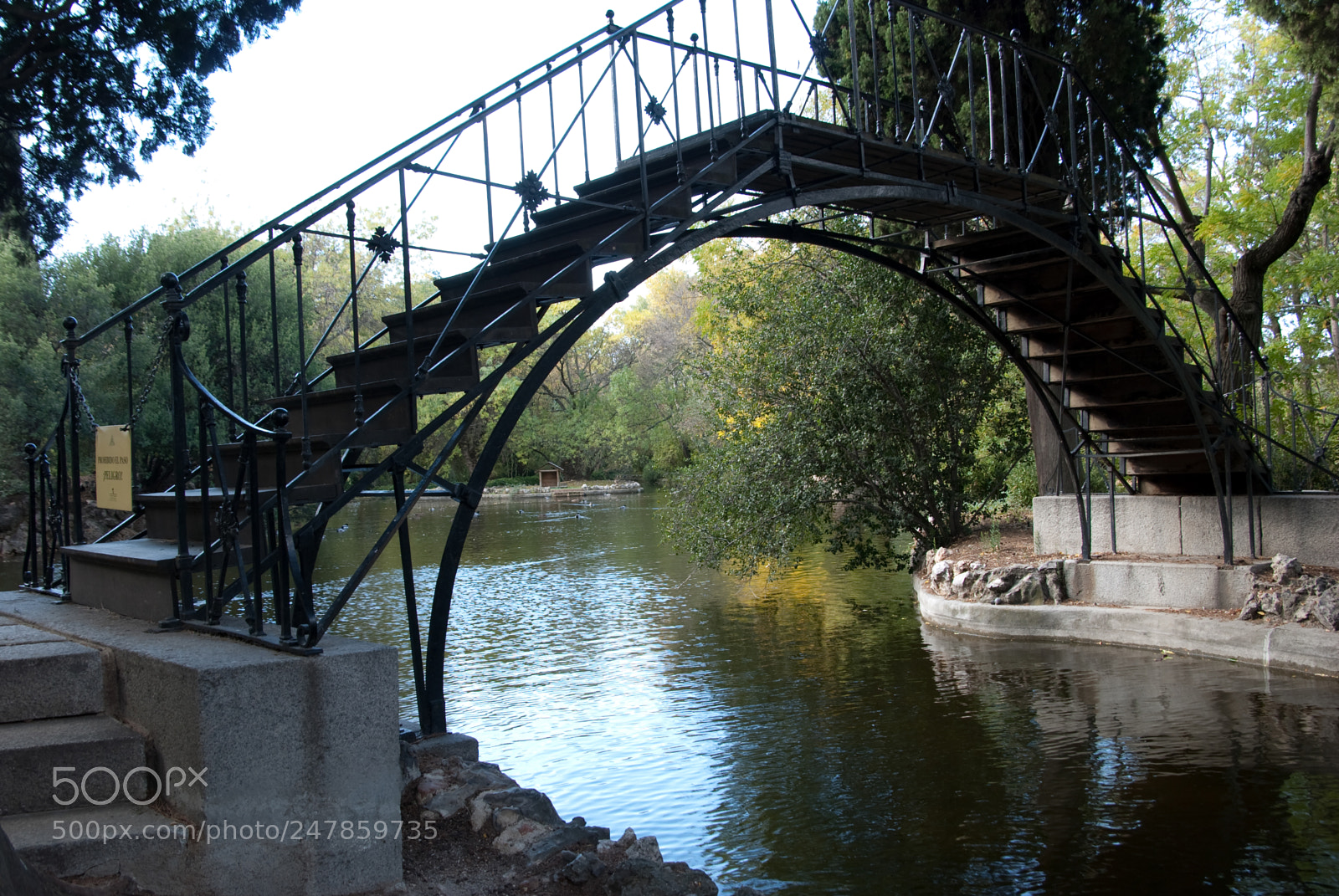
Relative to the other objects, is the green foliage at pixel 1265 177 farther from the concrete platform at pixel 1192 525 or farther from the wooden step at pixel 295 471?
the wooden step at pixel 295 471

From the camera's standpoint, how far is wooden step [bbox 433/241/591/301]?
5.45 metres

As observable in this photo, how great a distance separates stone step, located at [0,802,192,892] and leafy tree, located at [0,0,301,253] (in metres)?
4.90

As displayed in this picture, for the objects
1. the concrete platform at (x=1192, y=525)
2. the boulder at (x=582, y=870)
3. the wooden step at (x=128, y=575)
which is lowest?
the boulder at (x=582, y=870)

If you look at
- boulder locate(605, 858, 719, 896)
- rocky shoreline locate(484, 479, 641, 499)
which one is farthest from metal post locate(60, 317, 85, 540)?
rocky shoreline locate(484, 479, 641, 499)

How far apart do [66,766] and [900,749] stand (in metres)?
5.42

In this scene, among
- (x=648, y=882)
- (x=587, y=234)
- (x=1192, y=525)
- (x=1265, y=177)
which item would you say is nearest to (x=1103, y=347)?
(x=1192, y=525)

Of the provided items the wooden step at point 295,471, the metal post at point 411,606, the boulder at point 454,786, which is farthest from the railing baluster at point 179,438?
the boulder at point 454,786

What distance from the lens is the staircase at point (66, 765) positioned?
3.52 meters

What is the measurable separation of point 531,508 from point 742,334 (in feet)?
73.8

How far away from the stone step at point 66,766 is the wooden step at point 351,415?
147cm

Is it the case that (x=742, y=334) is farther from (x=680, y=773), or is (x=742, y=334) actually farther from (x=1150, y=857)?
(x=1150, y=857)

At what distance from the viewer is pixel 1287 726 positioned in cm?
744

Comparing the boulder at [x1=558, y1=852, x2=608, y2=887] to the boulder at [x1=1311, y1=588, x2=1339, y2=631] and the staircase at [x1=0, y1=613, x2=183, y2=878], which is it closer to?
the staircase at [x1=0, y1=613, x2=183, y2=878]

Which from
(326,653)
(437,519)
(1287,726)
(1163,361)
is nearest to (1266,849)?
(1287,726)
